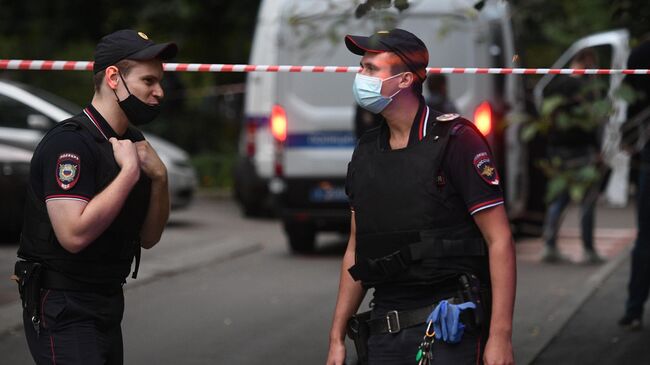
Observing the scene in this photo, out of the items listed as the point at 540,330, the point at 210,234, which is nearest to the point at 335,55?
the point at 210,234

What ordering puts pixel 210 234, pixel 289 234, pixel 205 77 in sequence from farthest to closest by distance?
pixel 205 77 < pixel 210 234 < pixel 289 234

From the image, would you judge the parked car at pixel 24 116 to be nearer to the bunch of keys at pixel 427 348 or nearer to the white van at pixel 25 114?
the white van at pixel 25 114

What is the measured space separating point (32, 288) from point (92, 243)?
0.24 metres

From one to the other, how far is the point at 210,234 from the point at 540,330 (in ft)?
22.2

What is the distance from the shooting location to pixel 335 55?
1182 cm

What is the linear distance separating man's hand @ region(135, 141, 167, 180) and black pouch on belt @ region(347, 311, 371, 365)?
0.80 metres

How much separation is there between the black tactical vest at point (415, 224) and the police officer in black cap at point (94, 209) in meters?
0.75

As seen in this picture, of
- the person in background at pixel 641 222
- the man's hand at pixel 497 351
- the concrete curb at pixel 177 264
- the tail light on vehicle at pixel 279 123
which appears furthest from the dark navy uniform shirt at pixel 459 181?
the tail light on vehicle at pixel 279 123

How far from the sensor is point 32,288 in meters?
4.08

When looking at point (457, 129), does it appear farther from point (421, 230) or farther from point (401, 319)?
point (401, 319)

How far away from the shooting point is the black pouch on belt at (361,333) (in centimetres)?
414

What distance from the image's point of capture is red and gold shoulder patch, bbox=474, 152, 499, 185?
12.9ft

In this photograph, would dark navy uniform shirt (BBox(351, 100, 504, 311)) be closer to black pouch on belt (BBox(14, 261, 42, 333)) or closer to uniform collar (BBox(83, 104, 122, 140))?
uniform collar (BBox(83, 104, 122, 140))

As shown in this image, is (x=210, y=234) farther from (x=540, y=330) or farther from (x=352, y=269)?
(x=352, y=269)
